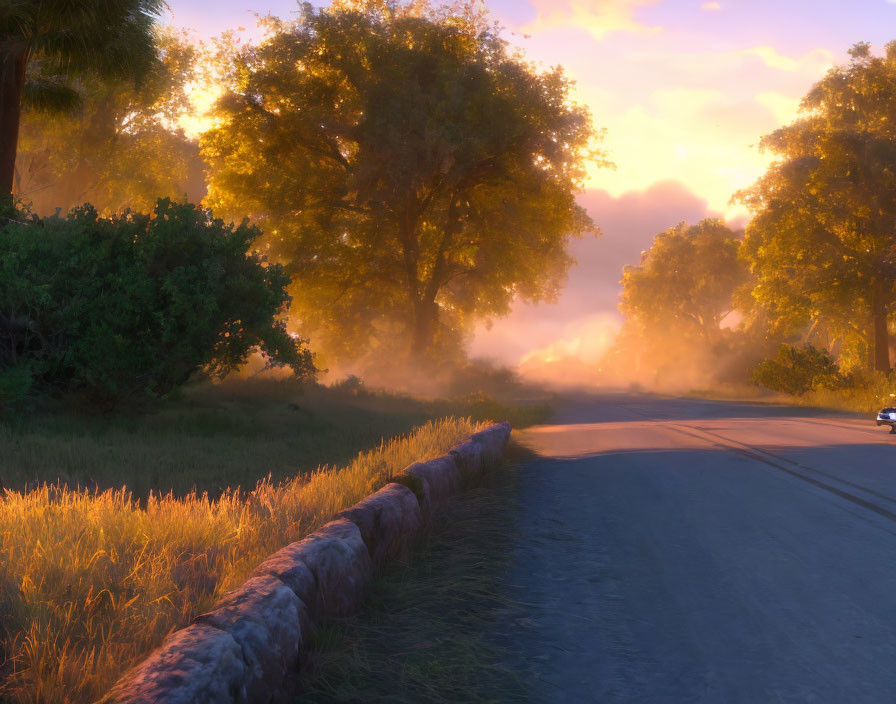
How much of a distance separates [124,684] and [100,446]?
7.97 meters

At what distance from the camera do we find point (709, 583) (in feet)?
16.7

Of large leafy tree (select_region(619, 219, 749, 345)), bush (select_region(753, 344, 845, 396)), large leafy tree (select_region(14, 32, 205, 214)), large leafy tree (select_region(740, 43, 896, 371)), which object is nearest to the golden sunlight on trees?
large leafy tree (select_region(619, 219, 749, 345))

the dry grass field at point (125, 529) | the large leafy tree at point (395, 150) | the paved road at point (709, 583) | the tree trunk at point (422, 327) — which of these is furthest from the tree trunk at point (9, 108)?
the tree trunk at point (422, 327)

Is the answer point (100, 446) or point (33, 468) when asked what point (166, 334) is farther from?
point (33, 468)

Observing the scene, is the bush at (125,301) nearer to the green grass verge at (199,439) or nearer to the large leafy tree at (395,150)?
the green grass verge at (199,439)

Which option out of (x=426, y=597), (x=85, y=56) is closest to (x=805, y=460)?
(x=426, y=597)

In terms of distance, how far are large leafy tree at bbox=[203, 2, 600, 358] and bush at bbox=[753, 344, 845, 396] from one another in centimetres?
1049

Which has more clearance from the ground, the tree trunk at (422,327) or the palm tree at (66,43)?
the palm tree at (66,43)

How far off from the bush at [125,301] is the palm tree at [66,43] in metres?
3.01

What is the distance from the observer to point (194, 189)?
47781 millimetres

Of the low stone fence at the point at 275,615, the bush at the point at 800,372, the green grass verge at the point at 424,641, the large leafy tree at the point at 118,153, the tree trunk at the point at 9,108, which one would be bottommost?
the green grass verge at the point at 424,641

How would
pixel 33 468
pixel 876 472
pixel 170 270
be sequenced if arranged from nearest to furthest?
pixel 33 468, pixel 876 472, pixel 170 270

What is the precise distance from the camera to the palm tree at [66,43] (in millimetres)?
13805

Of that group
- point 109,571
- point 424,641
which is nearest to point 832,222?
point 424,641
